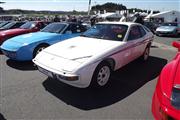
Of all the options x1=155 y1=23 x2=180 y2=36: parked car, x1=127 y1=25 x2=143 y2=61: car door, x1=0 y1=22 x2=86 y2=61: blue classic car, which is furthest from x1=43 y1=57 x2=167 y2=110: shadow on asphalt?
x1=155 y1=23 x2=180 y2=36: parked car

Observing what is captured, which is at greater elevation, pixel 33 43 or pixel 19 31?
pixel 19 31

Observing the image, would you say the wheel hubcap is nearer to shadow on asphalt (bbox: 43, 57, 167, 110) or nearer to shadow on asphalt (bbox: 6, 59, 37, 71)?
shadow on asphalt (bbox: 43, 57, 167, 110)

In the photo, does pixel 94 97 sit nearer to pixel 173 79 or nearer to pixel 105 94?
pixel 105 94

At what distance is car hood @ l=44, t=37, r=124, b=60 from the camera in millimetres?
4227

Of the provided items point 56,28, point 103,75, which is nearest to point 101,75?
point 103,75

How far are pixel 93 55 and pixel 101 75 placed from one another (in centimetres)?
53

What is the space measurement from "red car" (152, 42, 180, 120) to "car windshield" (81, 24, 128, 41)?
259cm

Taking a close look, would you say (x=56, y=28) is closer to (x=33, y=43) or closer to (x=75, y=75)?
(x=33, y=43)

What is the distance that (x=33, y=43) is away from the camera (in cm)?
642

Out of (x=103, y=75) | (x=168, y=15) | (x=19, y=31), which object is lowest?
(x=103, y=75)

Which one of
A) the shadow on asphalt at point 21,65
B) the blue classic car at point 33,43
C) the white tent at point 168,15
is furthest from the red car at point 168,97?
the white tent at point 168,15

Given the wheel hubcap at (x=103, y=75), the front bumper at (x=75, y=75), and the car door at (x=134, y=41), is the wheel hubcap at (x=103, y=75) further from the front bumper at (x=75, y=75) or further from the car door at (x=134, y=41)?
the car door at (x=134, y=41)

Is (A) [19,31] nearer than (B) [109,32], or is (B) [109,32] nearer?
(B) [109,32]

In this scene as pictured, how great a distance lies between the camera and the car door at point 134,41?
5378 millimetres
